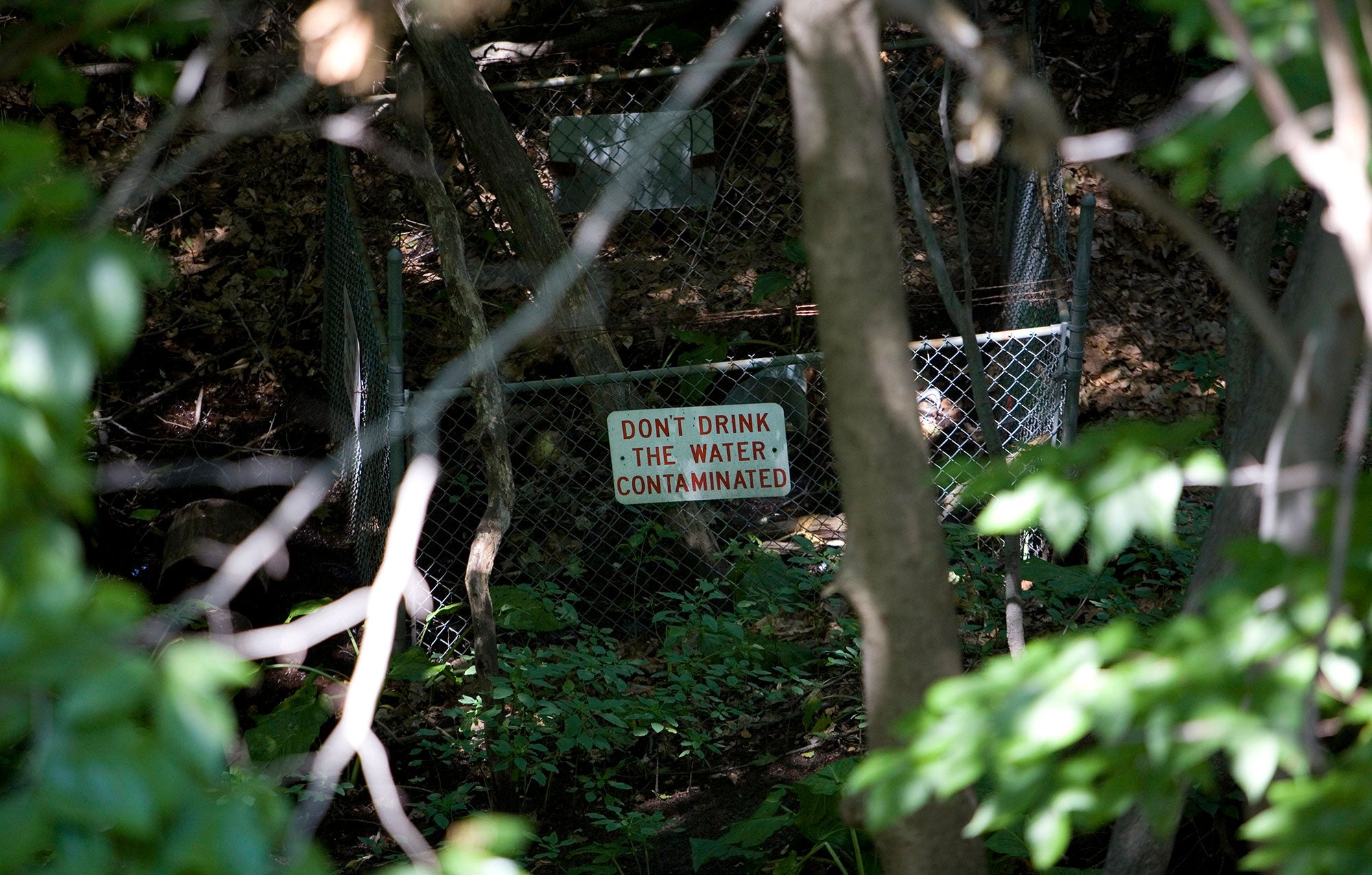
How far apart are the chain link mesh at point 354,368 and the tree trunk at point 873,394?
319cm

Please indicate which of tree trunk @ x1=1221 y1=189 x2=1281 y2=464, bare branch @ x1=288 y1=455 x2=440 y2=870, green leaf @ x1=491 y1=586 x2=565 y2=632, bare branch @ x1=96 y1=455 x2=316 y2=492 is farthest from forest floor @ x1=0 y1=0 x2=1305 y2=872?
bare branch @ x1=288 y1=455 x2=440 y2=870

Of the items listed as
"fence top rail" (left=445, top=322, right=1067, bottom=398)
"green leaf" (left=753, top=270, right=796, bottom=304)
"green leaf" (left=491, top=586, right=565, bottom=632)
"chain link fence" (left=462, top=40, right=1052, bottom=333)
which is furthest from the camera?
"chain link fence" (left=462, top=40, right=1052, bottom=333)

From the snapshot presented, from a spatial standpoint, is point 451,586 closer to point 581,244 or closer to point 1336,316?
point 581,244

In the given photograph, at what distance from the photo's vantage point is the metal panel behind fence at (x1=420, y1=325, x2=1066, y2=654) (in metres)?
4.79

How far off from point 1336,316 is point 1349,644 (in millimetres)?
321

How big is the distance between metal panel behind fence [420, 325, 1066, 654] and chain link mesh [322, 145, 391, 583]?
37cm

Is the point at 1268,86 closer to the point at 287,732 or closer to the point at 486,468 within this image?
the point at 486,468

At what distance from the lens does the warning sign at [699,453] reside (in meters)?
4.23

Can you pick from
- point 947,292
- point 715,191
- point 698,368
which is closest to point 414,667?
point 698,368

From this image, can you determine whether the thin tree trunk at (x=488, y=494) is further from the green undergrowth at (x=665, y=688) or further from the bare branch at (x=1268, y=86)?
the bare branch at (x=1268, y=86)

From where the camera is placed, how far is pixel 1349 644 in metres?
1.03

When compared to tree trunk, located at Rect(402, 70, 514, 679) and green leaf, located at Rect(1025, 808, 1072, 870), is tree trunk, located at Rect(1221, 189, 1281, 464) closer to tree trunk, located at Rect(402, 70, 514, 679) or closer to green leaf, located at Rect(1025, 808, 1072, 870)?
green leaf, located at Rect(1025, 808, 1072, 870)

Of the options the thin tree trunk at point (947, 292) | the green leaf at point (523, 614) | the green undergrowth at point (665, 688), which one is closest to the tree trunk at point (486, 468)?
the green undergrowth at point (665, 688)

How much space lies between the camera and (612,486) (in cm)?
529
